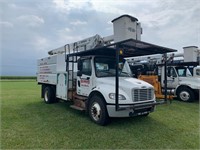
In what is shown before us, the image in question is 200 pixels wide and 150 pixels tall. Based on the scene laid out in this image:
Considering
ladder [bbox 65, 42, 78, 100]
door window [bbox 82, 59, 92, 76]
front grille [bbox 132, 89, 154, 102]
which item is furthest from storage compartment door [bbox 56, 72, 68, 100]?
front grille [bbox 132, 89, 154, 102]

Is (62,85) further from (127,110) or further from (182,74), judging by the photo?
(182,74)

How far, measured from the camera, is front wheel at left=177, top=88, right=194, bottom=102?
9.68 meters

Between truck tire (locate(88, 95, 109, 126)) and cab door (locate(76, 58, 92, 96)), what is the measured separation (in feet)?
2.05

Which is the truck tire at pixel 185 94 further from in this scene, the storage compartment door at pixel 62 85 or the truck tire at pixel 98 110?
the storage compartment door at pixel 62 85

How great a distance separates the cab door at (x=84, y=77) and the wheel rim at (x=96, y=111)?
2.36ft

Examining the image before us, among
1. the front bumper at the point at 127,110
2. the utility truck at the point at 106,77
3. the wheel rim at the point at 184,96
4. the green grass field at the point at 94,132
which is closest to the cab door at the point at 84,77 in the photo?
the utility truck at the point at 106,77

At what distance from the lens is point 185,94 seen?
9961 mm

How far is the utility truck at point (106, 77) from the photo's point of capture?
188 inches

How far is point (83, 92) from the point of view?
6.21m

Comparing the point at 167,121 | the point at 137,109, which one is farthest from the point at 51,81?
the point at 167,121

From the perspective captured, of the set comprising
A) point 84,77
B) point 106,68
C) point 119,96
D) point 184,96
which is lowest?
point 184,96

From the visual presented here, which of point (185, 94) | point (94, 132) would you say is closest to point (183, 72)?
point (185, 94)

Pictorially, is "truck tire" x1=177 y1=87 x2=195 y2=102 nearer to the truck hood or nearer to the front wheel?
the front wheel

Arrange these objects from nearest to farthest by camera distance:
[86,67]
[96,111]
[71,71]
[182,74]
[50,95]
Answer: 1. [96,111]
2. [86,67]
3. [71,71]
4. [50,95]
5. [182,74]
